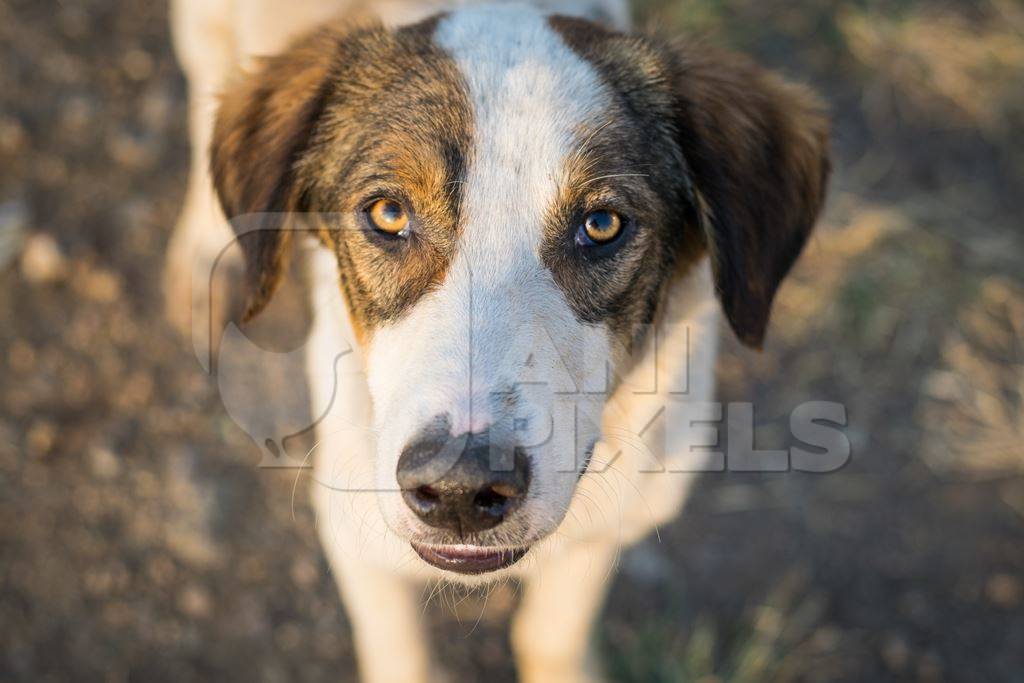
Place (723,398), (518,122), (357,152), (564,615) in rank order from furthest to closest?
(723,398)
(564,615)
(357,152)
(518,122)

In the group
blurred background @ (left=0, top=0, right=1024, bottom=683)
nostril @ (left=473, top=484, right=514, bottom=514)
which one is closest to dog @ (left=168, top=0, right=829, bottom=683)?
nostril @ (left=473, top=484, right=514, bottom=514)

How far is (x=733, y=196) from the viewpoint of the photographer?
226 centimetres

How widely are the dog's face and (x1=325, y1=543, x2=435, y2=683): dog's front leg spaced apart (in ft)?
2.13

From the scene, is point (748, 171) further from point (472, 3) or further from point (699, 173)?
point (472, 3)

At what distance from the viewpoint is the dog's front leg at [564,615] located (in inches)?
105

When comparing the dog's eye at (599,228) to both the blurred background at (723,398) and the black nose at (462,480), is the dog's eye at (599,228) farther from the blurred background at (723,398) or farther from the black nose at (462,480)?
the blurred background at (723,398)

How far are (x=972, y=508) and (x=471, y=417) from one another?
2613 millimetres

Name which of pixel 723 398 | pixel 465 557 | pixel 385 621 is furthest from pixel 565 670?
pixel 723 398

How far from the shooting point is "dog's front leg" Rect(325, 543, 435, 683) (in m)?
2.60

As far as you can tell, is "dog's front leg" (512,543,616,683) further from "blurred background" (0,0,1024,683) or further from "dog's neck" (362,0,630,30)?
"dog's neck" (362,0,630,30)

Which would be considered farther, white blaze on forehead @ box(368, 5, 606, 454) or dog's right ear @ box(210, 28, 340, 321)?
dog's right ear @ box(210, 28, 340, 321)

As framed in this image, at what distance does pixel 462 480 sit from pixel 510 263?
0.48m

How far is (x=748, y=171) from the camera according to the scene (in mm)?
2320

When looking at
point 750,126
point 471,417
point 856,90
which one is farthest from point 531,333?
point 856,90
